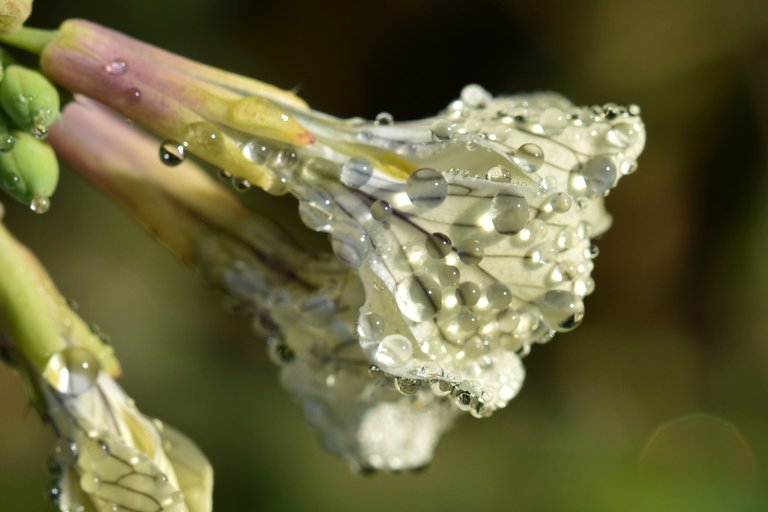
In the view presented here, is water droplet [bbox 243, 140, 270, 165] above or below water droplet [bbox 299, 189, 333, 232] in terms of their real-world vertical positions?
above

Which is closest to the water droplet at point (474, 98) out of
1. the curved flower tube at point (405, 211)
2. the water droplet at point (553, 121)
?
the curved flower tube at point (405, 211)

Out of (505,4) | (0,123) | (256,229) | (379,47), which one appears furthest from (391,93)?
(0,123)

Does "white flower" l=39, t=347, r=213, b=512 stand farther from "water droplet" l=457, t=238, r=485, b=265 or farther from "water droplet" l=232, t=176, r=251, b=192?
"water droplet" l=457, t=238, r=485, b=265

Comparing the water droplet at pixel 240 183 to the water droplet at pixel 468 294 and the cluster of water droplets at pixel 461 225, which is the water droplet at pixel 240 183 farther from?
the water droplet at pixel 468 294

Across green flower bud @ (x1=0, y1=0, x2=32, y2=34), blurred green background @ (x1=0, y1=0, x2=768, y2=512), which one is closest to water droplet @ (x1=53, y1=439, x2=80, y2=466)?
green flower bud @ (x1=0, y1=0, x2=32, y2=34)

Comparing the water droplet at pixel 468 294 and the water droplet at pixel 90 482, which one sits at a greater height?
the water droplet at pixel 468 294
